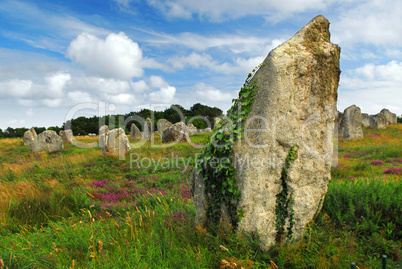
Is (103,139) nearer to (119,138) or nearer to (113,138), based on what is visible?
(113,138)

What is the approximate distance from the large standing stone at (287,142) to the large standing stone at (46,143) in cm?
2347

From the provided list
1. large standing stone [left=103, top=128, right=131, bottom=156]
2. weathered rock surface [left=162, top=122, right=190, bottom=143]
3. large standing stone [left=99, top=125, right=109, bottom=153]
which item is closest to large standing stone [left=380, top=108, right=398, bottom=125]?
weathered rock surface [left=162, top=122, right=190, bottom=143]

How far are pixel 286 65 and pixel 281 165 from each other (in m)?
1.75

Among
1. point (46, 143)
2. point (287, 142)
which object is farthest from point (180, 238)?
point (46, 143)

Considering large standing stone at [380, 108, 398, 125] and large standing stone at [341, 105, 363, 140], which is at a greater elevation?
large standing stone at [380, 108, 398, 125]

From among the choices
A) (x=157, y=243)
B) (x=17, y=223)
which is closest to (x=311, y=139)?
(x=157, y=243)

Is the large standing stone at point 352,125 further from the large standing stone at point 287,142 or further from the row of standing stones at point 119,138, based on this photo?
the large standing stone at point 287,142

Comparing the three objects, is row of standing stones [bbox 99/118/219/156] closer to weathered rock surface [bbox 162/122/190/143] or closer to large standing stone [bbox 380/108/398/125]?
weathered rock surface [bbox 162/122/190/143]

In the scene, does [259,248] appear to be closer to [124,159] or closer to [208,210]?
[208,210]

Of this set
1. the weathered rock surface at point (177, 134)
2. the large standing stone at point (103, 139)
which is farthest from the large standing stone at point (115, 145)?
the weathered rock surface at point (177, 134)

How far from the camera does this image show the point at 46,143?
24.1m

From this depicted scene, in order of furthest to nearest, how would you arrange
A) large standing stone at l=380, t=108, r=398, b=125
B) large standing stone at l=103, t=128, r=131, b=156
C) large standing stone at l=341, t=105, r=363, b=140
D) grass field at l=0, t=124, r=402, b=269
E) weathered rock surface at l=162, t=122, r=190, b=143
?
large standing stone at l=380, t=108, r=398, b=125 → large standing stone at l=341, t=105, r=363, b=140 → weathered rock surface at l=162, t=122, r=190, b=143 → large standing stone at l=103, t=128, r=131, b=156 → grass field at l=0, t=124, r=402, b=269

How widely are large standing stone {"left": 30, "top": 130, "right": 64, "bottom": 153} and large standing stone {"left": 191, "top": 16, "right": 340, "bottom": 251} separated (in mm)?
23465

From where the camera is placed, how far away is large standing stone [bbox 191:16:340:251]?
4.48m
